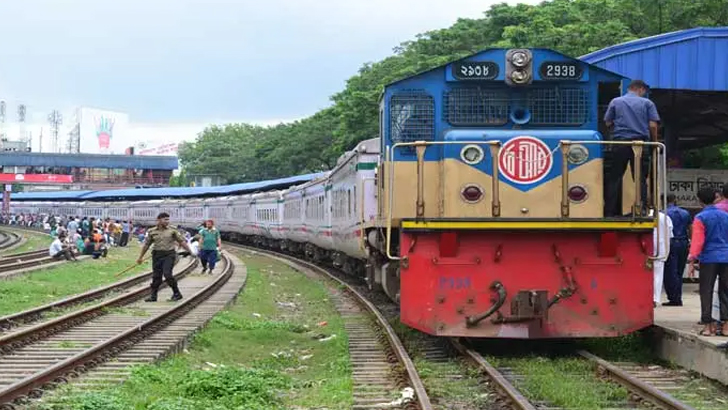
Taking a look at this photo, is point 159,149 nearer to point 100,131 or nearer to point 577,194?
point 100,131

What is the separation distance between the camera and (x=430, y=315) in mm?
8836

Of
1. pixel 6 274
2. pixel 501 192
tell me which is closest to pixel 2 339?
pixel 501 192

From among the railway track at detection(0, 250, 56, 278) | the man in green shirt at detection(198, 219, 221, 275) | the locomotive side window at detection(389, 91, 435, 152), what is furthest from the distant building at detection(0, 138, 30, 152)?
the locomotive side window at detection(389, 91, 435, 152)

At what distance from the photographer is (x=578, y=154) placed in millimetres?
8969

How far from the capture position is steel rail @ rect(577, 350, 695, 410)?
6625mm

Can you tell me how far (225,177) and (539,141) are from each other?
95.0 meters

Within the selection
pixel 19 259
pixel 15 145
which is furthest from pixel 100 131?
pixel 19 259

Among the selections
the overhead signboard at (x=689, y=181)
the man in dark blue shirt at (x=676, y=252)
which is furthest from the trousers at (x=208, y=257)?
the man in dark blue shirt at (x=676, y=252)

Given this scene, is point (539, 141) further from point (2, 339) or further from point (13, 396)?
point (2, 339)

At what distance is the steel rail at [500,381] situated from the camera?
22.2 ft

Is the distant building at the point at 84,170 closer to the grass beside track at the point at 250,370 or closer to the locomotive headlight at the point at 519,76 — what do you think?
the grass beside track at the point at 250,370

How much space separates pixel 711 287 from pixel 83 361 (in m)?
6.34

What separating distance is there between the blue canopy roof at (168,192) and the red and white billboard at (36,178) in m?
7.38

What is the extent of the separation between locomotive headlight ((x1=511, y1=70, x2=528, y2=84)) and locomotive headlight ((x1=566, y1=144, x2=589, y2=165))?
1.03 meters
